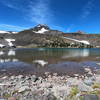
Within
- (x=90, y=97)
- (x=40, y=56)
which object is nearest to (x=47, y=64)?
(x=90, y=97)

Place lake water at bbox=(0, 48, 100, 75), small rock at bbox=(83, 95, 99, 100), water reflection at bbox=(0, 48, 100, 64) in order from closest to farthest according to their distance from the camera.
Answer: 1. small rock at bbox=(83, 95, 99, 100)
2. lake water at bbox=(0, 48, 100, 75)
3. water reflection at bbox=(0, 48, 100, 64)

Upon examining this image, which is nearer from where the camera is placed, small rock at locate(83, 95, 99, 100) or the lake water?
small rock at locate(83, 95, 99, 100)

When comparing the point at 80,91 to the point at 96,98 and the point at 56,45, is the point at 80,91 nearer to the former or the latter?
the point at 96,98

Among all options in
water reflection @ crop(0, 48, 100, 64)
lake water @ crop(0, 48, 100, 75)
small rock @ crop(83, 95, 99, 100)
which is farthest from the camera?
water reflection @ crop(0, 48, 100, 64)

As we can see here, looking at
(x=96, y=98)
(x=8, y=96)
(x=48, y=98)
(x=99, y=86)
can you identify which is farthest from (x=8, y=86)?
(x=99, y=86)

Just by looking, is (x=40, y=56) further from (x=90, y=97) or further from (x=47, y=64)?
(x=90, y=97)

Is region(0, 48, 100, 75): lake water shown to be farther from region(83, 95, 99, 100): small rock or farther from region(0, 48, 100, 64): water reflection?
region(83, 95, 99, 100): small rock

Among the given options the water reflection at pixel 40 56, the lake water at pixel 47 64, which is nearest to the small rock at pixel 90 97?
the lake water at pixel 47 64

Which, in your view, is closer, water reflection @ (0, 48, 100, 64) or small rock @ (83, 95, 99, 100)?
small rock @ (83, 95, 99, 100)

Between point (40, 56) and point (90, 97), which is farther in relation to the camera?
point (40, 56)

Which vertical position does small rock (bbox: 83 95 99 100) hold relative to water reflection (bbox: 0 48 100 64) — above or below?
above

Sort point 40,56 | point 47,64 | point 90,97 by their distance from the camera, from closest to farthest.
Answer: point 90,97, point 47,64, point 40,56

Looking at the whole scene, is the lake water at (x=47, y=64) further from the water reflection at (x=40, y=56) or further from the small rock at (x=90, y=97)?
the small rock at (x=90, y=97)

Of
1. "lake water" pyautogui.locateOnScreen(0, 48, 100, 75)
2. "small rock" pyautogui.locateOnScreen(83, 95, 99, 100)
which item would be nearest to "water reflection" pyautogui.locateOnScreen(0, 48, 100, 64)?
"lake water" pyautogui.locateOnScreen(0, 48, 100, 75)
